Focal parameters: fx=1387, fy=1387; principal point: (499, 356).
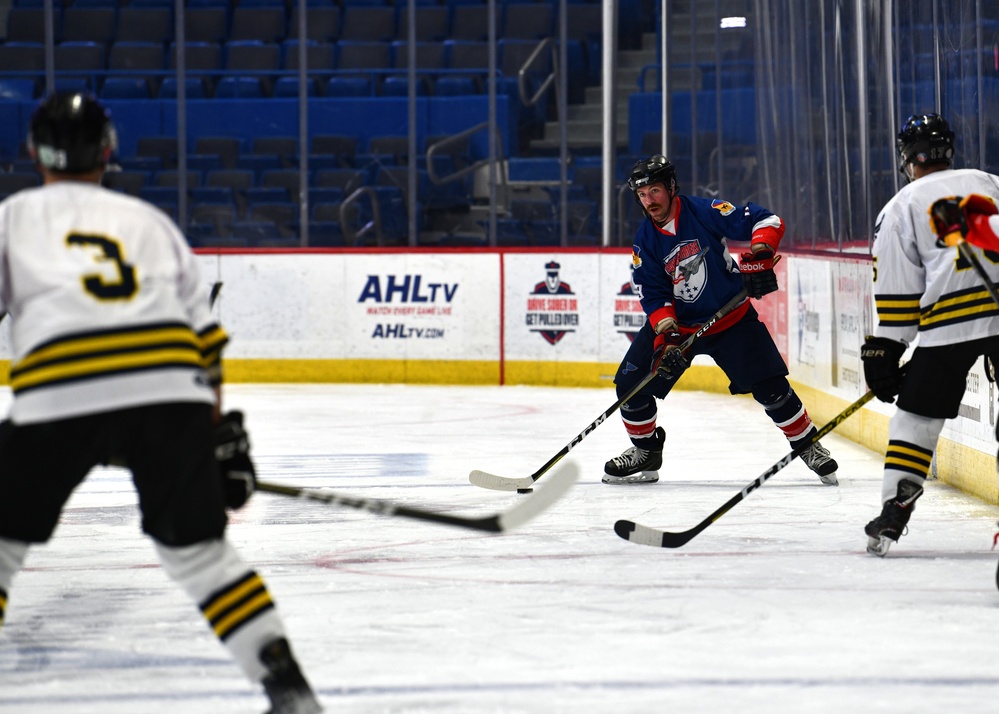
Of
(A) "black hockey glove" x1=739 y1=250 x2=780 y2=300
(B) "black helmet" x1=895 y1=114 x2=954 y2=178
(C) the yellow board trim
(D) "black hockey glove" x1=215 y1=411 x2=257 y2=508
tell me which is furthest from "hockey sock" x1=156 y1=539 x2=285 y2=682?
(C) the yellow board trim

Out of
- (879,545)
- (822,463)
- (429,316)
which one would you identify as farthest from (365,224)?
(879,545)

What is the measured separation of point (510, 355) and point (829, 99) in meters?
2.69

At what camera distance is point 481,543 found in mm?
3574

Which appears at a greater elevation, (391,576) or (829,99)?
(829,99)

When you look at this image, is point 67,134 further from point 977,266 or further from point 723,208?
point 723,208

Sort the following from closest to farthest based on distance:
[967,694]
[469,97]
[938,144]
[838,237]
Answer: [967,694]
[938,144]
[838,237]
[469,97]

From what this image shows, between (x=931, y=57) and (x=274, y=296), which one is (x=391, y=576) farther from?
(x=274, y=296)

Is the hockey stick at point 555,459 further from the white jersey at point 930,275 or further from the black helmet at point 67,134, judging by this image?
the black helmet at point 67,134

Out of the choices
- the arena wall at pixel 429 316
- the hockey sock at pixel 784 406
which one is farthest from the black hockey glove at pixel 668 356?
the arena wall at pixel 429 316

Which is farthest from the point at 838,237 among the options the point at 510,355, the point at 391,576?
the point at 391,576

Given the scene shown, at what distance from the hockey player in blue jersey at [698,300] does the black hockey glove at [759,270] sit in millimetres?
104

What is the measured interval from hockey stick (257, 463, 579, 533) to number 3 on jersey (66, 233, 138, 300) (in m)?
0.40

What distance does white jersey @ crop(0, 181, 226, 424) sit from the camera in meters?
1.91

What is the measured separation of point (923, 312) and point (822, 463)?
4.69 feet
